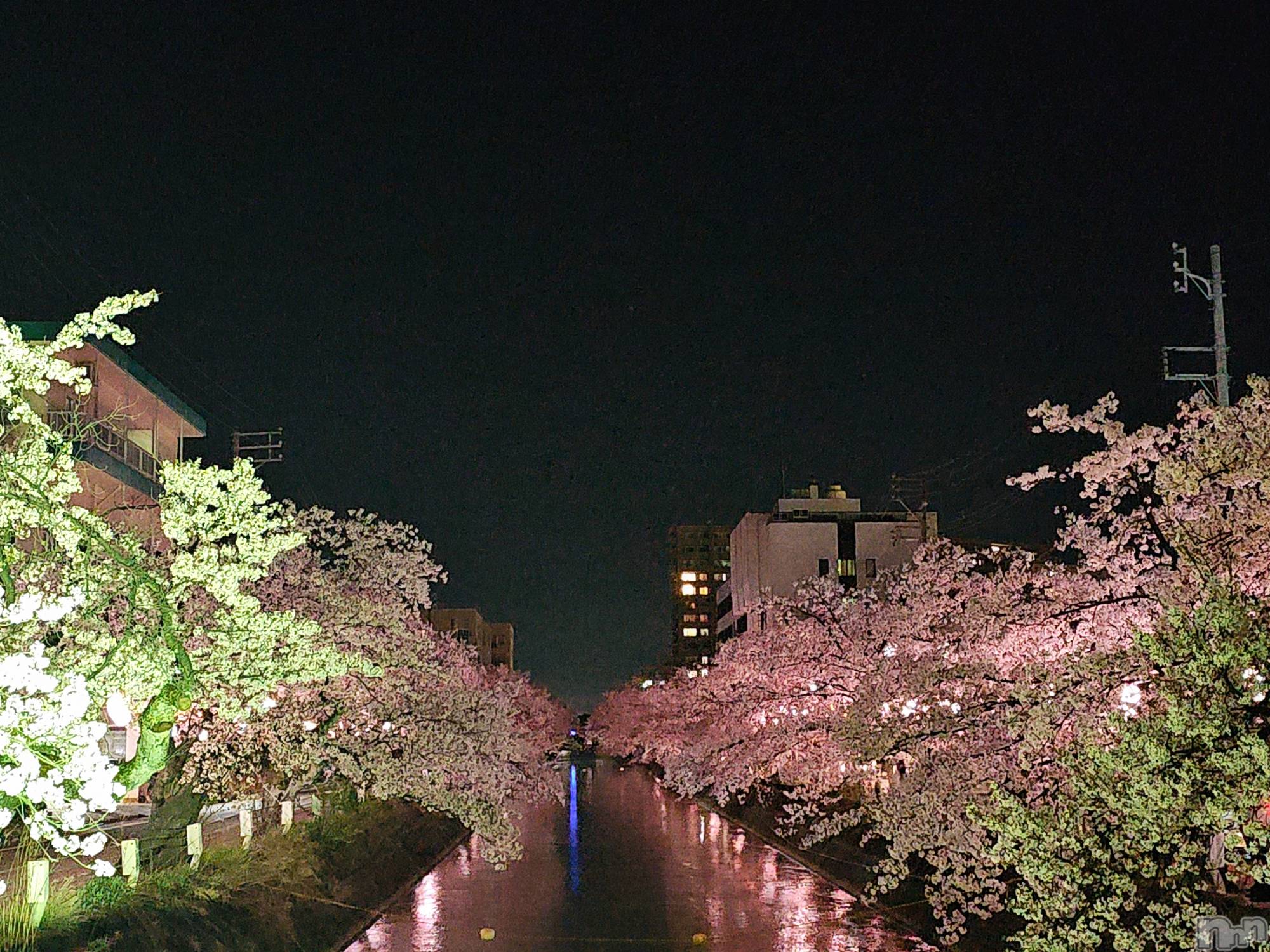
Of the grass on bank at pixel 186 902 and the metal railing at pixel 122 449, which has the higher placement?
the metal railing at pixel 122 449

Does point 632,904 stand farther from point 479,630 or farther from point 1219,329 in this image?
point 479,630

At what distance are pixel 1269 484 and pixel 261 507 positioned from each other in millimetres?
10817

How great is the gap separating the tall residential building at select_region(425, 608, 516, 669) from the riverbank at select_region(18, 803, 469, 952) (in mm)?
121259

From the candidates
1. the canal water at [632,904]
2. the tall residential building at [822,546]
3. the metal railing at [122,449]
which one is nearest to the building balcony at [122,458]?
the metal railing at [122,449]

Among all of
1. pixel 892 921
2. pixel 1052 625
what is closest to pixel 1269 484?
pixel 1052 625

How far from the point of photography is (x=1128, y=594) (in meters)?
17.7

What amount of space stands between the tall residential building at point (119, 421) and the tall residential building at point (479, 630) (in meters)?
104

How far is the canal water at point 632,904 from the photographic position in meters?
22.5

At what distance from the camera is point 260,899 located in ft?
67.6

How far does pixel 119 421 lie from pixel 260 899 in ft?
75.8

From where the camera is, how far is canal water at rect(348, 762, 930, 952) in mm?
22516

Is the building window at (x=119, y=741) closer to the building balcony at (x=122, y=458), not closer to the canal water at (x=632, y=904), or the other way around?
the building balcony at (x=122, y=458)

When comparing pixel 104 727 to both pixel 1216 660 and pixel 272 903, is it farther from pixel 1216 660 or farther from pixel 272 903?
pixel 272 903

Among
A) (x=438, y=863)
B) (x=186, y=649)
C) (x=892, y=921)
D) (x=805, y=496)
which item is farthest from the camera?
(x=805, y=496)
